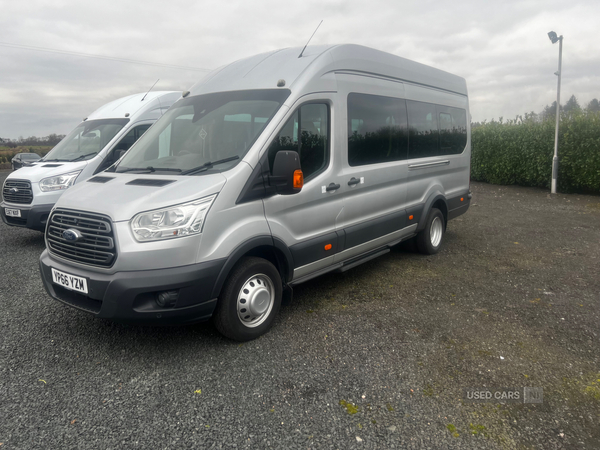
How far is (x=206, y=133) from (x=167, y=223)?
3.83 ft

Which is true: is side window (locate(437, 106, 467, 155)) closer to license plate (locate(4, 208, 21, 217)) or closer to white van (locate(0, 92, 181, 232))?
white van (locate(0, 92, 181, 232))

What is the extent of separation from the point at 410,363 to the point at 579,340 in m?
1.64

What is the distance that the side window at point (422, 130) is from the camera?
234 inches

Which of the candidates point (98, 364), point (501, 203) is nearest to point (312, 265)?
point (98, 364)

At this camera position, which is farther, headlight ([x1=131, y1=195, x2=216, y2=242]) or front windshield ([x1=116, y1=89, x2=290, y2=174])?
front windshield ([x1=116, y1=89, x2=290, y2=174])

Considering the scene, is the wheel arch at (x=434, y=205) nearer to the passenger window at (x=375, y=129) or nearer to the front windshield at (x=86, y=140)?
the passenger window at (x=375, y=129)

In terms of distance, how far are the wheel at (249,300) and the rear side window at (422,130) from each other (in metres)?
2.93

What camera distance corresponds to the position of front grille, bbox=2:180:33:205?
710 cm

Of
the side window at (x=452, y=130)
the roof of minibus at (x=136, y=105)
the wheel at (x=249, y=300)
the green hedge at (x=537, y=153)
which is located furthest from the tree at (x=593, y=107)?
the wheel at (x=249, y=300)

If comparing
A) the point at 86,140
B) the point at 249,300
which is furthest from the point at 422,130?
the point at 86,140

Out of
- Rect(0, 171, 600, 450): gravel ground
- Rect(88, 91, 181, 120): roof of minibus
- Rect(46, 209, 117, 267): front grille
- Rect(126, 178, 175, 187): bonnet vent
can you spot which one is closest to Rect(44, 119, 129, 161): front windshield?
Rect(88, 91, 181, 120): roof of minibus

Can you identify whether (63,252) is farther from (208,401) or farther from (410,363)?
(410,363)

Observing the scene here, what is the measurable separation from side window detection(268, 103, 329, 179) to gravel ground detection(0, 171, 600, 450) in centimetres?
150

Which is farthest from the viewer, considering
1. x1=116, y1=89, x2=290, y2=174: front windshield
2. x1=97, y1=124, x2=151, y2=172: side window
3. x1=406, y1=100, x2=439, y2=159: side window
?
x1=97, y1=124, x2=151, y2=172: side window
